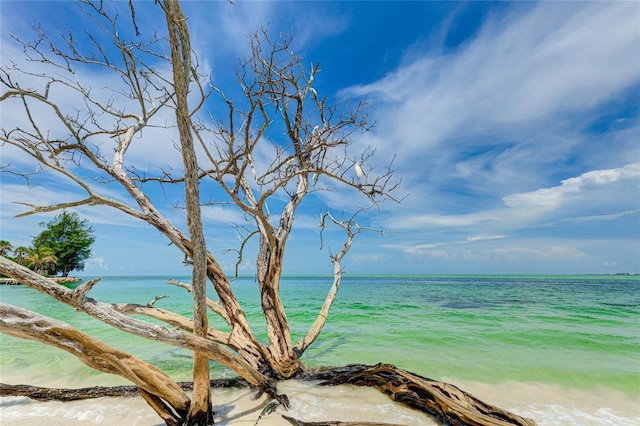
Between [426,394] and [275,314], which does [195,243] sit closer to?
[275,314]

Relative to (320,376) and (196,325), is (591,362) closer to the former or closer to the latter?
(320,376)

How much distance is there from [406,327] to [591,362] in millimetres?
4373

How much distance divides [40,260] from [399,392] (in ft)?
141

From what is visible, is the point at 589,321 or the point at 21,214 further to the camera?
the point at 589,321

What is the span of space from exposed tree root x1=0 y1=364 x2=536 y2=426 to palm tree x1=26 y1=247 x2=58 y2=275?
3754cm

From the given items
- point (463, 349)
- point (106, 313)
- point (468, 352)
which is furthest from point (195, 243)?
point (463, 349)

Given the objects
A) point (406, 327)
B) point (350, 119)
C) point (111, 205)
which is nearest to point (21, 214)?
point (111, 205)

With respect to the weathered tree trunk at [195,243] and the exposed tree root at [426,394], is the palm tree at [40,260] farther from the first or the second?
the exposed tree root at [426,394]

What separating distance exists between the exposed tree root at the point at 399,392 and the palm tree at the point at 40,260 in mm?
37542

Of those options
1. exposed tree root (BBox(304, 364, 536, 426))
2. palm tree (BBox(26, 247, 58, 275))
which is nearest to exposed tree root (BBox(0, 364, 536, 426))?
exposed tree root (BBox(304, 364, 536, 426))

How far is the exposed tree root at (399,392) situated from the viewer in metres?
3.17

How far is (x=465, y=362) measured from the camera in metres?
5.98

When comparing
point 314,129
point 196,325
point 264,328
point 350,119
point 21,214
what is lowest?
point 264,328

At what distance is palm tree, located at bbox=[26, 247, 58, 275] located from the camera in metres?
33.1
